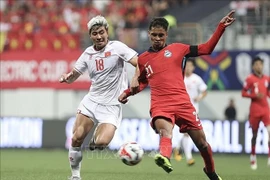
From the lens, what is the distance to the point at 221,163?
19031 mm

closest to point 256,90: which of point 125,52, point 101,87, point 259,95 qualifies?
point 259,95

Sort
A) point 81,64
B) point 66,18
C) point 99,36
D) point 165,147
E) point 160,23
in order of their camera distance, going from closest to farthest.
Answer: point 165,147 → point 160,23 → point 99,36 → point 81,64 → point 66,18

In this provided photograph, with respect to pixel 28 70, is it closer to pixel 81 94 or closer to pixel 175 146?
pixel 81 94

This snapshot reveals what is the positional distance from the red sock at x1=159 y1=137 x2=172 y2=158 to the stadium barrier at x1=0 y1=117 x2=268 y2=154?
9.67 metres

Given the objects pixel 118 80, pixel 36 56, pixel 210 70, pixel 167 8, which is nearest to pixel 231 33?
pixel 210 70

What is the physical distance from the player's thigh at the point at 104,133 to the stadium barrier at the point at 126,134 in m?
8.30

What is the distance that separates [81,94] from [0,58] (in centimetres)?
337

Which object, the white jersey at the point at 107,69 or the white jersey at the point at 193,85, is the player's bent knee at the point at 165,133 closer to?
the white jersey at the point at 107,69

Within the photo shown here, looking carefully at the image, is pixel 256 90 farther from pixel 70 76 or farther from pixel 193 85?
pixel 70 76

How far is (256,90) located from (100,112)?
23.3ft

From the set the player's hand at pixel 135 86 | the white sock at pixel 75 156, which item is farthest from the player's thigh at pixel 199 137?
the white sock at pixel 75 156

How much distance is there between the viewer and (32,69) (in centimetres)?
2747

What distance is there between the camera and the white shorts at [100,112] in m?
11.6

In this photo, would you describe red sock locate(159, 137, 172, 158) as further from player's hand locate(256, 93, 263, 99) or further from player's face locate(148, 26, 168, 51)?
player's hand locate(256, 93, 263, 99)
